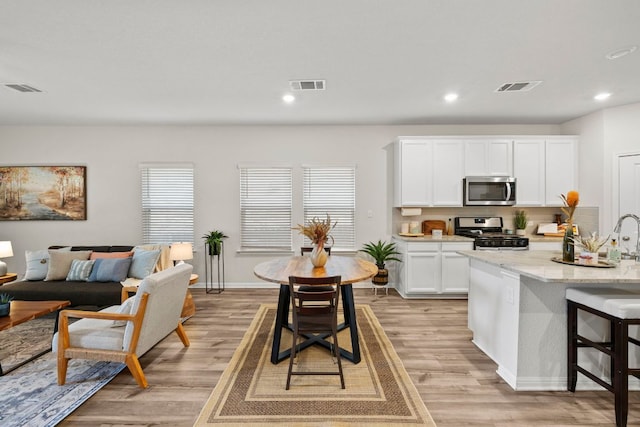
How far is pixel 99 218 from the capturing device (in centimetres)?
554

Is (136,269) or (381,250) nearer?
(136,269)

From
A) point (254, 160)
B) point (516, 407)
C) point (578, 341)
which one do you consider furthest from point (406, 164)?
point (516, 407)

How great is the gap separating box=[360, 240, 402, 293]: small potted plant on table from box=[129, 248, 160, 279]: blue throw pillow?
3.12 m

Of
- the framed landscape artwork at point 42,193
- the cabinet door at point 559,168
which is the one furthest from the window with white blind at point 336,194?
the framed landscape artwork at point 42,193

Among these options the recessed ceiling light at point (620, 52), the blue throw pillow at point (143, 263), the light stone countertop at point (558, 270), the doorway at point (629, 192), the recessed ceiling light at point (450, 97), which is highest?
the recessed ceiling light at point (450, 97)

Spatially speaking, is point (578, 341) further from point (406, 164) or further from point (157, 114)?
point (157, 114)

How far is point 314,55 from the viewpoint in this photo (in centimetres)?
300

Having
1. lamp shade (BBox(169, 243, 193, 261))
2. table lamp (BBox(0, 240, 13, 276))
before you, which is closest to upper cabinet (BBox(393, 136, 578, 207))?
lamp shade (BBox(169, 243, 193, 261))

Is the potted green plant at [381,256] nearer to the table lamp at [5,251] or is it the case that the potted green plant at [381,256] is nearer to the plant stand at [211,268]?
the plant stand at [211,268]

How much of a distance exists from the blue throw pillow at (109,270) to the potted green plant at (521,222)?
19.5ft

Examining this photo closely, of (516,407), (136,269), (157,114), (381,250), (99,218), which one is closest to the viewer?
A: (516,407)

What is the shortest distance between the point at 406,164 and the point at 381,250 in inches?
55.7

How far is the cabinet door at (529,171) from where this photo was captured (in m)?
5.07

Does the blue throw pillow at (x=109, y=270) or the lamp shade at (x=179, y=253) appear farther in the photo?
Result: the lamp shade at (x=179, y=253)
